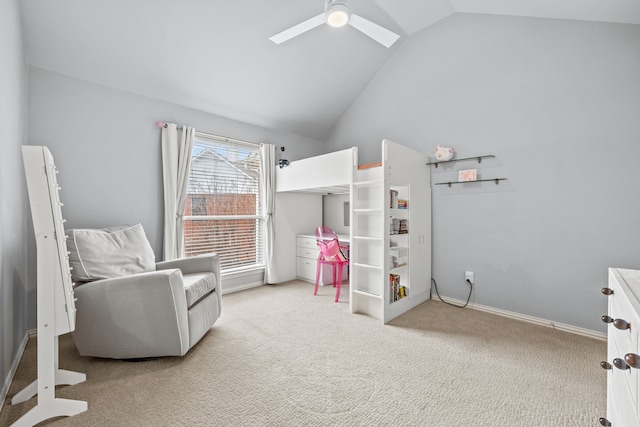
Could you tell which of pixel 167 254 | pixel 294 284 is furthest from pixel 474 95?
pixel 167 254

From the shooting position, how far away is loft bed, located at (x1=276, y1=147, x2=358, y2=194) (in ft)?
10.3

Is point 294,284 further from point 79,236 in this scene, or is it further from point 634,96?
point 634,96

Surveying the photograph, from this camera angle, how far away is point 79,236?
2.10m

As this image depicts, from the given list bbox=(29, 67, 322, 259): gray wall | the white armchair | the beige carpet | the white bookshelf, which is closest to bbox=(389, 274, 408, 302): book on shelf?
the white bookshelf

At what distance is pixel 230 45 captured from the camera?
2838 millimetres

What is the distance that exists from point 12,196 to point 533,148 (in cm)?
429

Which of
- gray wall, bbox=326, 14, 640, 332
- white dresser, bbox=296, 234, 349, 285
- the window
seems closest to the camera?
gray wall, bbox=326, 14, 640, 332

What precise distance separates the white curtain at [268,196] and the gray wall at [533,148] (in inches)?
75.1

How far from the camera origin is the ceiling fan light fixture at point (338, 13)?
6.07 ft

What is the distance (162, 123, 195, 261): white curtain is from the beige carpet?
3.57ft

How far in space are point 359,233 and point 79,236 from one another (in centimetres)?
241

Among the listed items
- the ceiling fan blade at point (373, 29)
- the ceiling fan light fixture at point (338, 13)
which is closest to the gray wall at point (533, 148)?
the ceiling fan blade at point (373, 29)

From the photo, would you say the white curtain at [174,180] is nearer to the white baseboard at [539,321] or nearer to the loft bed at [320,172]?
the loft bed at [320,172]

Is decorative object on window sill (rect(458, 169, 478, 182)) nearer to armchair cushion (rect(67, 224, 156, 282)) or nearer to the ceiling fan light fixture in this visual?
the ceiling fan light fixture
